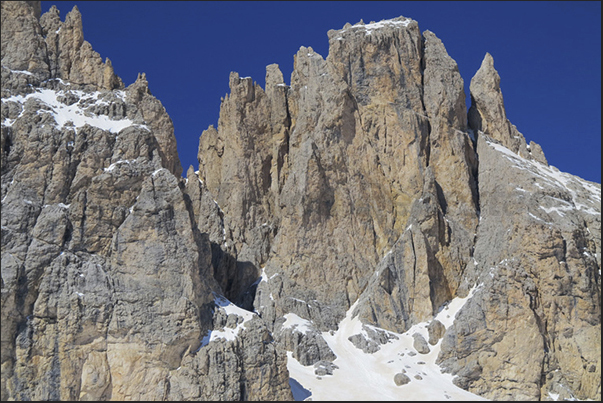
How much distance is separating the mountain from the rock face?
0.23 metres

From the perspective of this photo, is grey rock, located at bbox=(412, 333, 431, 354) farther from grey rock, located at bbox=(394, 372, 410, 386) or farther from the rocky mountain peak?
the rocky mountain peak

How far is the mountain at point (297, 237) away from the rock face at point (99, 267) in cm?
23

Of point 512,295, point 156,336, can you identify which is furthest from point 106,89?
point 512,295

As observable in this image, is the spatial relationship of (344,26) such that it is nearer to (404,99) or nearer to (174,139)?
(404,99)

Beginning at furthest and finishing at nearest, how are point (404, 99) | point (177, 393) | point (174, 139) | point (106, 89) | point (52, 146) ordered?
point (404, 99) → point (174, 139) → point (106, 89) → point (52, 146) → point (177, 393)

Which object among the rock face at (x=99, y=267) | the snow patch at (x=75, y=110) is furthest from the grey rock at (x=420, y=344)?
the snow patch at (x=75, y=110)

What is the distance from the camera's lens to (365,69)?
139875 millimetres

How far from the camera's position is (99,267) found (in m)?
101

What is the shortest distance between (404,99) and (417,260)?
29.3 meters

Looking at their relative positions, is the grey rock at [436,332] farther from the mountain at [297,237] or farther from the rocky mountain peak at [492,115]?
the rocky mountain peak at [492,115]

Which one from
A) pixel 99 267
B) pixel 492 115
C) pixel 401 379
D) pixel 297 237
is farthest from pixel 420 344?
pixel 492 115

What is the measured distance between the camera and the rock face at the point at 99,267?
96.2 meters

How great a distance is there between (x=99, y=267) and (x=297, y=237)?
3572 cm

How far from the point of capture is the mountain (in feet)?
323
